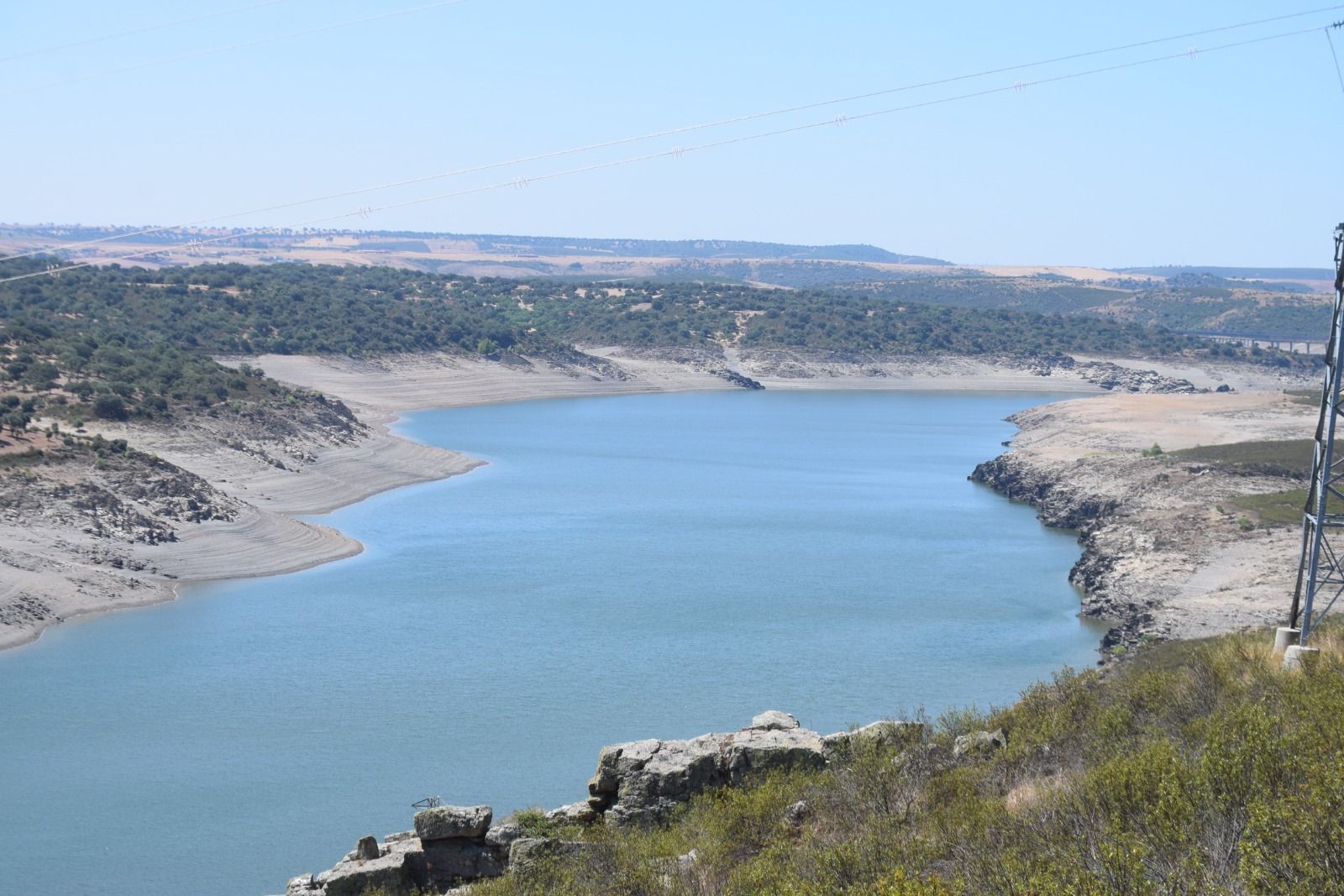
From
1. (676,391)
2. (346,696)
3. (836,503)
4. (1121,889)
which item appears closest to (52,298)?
(676,391)

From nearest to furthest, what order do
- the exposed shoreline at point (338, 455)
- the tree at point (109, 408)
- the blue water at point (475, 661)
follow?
the blue water at point (475, 661) → the exposed shoreline at point (338, 455) → the tree at point (109, 408)

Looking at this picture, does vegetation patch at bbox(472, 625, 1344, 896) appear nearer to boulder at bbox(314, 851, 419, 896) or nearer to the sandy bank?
boulder at bbox(314, 851, 419, 896)

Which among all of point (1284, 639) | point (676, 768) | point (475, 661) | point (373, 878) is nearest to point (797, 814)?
point (676, 768)

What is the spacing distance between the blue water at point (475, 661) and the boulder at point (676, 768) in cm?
564

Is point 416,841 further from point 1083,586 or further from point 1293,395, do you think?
point 1293,395

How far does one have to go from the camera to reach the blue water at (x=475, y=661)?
19.4 meters

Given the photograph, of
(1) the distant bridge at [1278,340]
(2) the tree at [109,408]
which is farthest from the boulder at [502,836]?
(1) the distant bridge at [1278,340]

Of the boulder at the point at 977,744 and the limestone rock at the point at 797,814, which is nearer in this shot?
the limestone rock at the point at 797,814

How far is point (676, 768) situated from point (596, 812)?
2.92 feet

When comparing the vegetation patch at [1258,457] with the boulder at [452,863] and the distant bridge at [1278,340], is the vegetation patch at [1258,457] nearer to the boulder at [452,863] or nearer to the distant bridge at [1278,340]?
the boulder at [452,863]

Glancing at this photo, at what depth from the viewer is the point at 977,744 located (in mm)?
13406

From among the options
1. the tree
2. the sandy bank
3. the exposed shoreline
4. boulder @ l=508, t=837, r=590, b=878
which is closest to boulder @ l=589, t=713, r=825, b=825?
boulder @ l=508, t=837, r=590, b=878

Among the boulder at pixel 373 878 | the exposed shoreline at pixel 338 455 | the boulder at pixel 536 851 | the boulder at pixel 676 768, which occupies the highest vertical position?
the boulder at pixel 676 768

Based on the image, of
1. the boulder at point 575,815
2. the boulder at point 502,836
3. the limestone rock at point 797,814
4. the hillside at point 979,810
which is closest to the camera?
the hillside at point 979,810
